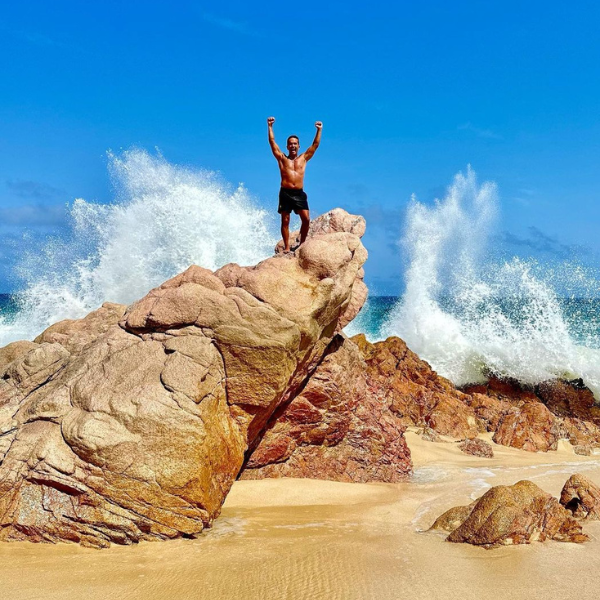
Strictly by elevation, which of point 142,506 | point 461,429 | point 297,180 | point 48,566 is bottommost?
point 48,566

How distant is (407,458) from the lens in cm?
794

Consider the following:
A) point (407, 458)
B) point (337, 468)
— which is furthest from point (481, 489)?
point (337, 468)

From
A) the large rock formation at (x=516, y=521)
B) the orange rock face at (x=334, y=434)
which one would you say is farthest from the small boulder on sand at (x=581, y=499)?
the orange rock face at (x=334, y=434)

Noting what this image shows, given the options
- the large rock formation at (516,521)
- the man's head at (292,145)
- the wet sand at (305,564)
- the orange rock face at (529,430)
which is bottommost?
the wet sand at (305,564)

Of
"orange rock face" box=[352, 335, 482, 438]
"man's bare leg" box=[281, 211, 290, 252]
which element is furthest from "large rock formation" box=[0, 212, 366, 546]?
"orange rock face" box=[352, 335, 482, 438]

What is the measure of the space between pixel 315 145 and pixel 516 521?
17.6ft

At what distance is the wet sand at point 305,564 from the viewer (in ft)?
12.9

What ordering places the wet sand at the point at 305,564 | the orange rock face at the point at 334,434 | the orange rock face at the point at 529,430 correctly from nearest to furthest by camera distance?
1. the wet sand at the point at 305,564
2. the orange rock face at the point at 334,434
3. the orange rock face at the point at 529,430

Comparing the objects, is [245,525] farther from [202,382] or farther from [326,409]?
[326,409]

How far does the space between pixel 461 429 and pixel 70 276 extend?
44.1ft

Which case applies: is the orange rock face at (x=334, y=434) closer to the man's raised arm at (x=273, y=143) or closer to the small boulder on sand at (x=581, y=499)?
the small boulder on sand at (x=581, y=499)

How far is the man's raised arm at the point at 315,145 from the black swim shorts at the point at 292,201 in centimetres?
50

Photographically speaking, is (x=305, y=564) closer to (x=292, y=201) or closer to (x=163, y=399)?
(x=163, y=399)

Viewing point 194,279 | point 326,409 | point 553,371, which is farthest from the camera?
point 553,371
